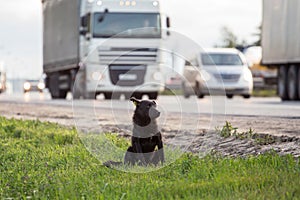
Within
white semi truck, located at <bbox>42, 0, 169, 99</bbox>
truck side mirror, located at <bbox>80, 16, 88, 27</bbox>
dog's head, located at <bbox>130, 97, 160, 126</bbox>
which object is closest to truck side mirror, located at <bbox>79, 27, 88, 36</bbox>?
white semi truck, located at <bbox>42, 0, 169, 99</bbox>

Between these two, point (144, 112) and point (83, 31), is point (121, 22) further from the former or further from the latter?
point (144, 112)

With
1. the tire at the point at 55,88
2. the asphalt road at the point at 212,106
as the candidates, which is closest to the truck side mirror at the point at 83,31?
the asphalt road at the point at 212,106

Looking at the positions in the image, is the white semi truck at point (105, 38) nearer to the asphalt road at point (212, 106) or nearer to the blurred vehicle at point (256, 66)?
the asphalt road at point (212, 106)

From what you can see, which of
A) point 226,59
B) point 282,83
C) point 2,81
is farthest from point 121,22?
point 2,81

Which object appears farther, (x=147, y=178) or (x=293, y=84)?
(x=293, y=84)

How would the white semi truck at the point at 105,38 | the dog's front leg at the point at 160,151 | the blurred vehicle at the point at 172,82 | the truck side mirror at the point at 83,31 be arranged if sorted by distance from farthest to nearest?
the truck side mirror at the point at 83,31, the white semi truck at the point at 105,38, the blurred vehicle at the point at 172,82, the dog's front leg at the point at 160,151

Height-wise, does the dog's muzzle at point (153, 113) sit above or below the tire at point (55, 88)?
above

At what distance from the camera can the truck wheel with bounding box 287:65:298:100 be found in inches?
1225

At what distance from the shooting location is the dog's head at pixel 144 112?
8.16 meters

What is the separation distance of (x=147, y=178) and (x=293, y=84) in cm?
2395

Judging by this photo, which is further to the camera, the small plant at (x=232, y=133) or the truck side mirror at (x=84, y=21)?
the truck side mirror at (x=84, y=21)

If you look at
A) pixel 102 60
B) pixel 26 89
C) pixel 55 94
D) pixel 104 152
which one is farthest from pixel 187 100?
pixel 26 89

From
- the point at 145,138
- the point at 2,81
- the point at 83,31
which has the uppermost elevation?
the point at 83,31

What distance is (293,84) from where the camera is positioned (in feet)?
103
